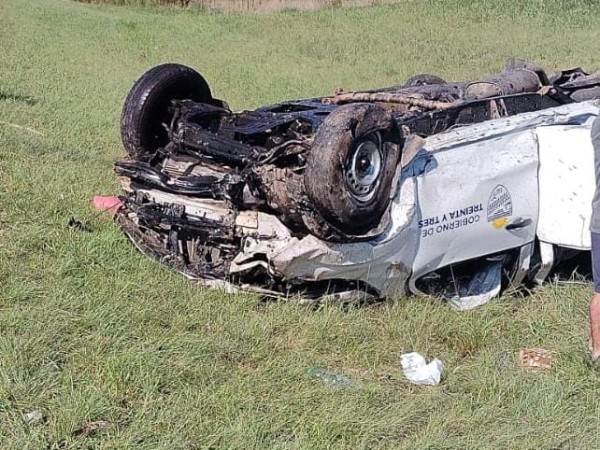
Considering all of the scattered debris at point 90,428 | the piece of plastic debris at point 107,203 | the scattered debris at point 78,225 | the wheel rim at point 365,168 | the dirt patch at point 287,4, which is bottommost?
the scattered debris at point 90,428

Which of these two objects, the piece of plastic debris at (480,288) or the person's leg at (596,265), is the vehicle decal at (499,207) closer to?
the piece of plastic debris at (480,288)

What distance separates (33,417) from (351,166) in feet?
5.84

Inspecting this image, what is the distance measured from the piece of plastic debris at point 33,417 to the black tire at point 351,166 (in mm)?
1522

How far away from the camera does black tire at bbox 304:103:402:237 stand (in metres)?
3.84

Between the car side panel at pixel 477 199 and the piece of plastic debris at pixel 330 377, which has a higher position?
the car side panel at pixel 477 199

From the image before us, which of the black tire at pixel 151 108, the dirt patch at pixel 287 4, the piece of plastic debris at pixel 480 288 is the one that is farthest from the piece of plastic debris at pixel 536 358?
the dirt patch at pixel 287 4

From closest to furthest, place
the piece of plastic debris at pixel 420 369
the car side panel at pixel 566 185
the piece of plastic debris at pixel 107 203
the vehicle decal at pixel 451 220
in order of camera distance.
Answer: the piece of plastic debris at pixel 420 369
the vehicle decal at pixel 451 220
the car side panel at pixel 566 185
the piece of plastic debris at pixel 107 203

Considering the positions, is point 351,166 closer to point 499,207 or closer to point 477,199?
point 477,199

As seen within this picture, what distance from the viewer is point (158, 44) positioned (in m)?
17.4

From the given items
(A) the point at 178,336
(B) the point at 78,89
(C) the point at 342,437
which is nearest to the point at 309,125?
(A) the point at 178,336

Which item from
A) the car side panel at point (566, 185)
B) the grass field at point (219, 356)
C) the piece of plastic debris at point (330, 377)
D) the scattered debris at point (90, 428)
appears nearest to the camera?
the scattered debris at point (90, 428)

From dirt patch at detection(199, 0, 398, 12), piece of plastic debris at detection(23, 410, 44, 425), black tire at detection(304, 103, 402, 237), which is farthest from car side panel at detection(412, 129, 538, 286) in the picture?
dirt patch at detection(199, 0, 398, 12)

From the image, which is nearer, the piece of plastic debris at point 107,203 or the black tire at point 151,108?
the black tire at point 151,108

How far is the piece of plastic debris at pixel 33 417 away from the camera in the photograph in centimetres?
292
